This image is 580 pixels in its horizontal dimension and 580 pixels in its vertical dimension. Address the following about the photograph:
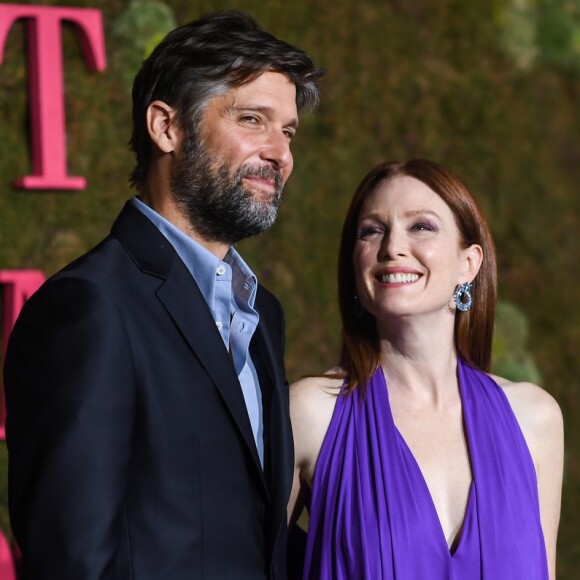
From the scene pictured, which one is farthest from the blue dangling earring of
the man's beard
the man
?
the man's beard

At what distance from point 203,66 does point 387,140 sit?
2871 millimetres

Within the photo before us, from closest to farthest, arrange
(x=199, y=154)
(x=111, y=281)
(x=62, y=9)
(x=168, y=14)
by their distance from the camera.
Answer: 1. (x=111, y=281)
2. (x=199, y=154)
3. (x=62, y=9)
4. (x=168, y=14)

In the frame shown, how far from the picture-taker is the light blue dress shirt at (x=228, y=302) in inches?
90.0

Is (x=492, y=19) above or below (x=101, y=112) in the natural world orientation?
above

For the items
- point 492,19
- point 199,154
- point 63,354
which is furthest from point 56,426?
point 492,19

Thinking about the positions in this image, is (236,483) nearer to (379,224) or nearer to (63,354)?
(63,354)

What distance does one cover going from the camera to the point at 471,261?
289cm

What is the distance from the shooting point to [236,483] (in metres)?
2.16

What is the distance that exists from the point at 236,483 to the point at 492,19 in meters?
3.89

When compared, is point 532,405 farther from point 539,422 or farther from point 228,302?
point 228,302

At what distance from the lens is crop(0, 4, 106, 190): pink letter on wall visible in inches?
165

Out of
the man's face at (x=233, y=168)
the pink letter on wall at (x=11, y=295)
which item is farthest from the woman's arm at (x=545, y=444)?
the pink letter on wall at (x=11, y=295)

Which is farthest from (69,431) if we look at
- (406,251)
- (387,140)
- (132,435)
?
(387,140)

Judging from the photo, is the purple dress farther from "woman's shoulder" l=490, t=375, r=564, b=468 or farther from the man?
the man
